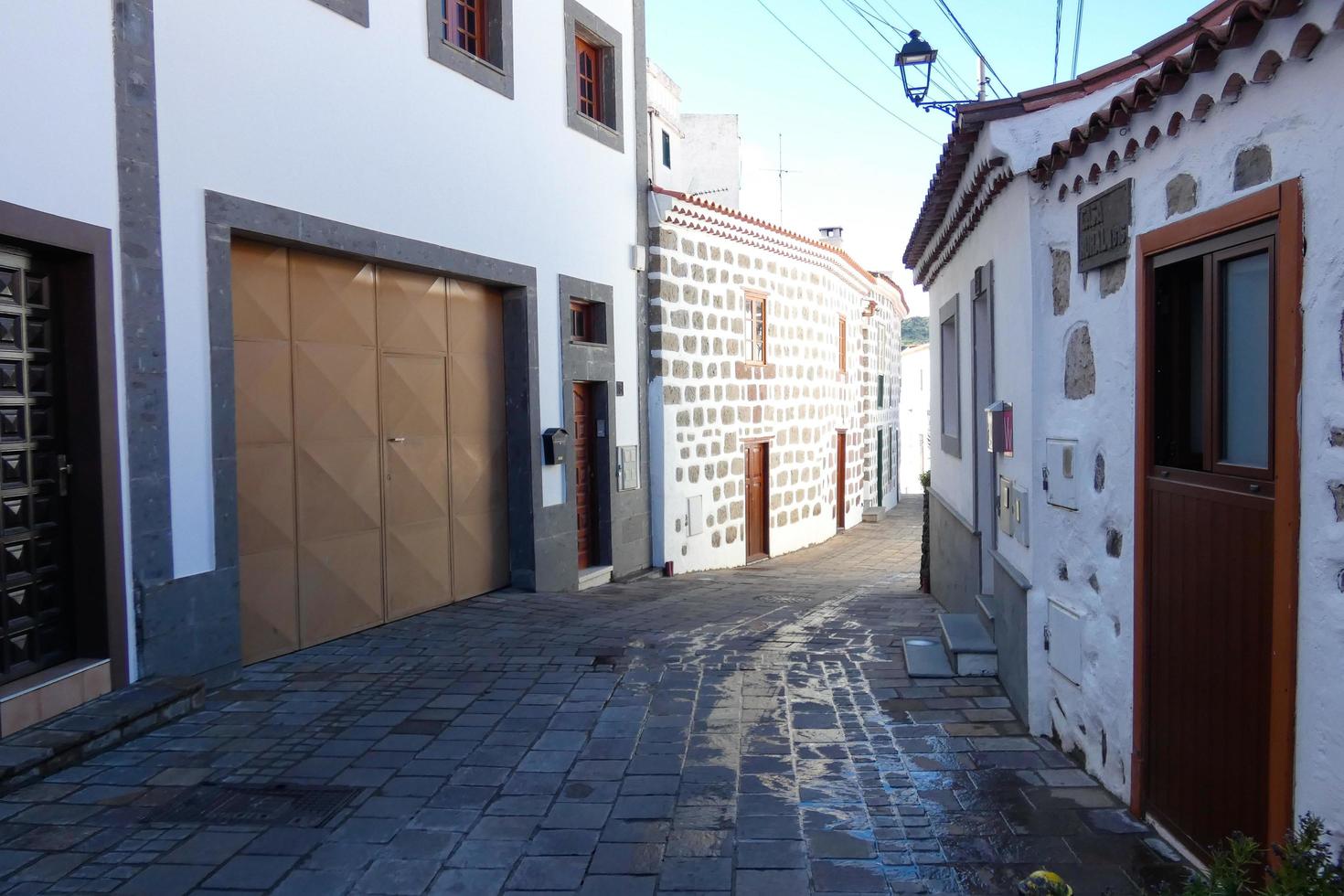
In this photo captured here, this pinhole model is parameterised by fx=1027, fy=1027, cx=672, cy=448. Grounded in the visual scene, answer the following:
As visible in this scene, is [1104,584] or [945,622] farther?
[945,622]

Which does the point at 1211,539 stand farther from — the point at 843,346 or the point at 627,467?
the point at 843,346

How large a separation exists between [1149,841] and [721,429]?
903cm

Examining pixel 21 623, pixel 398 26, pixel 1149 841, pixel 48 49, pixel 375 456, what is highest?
pixel 398 26

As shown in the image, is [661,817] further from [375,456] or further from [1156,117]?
[375,456]

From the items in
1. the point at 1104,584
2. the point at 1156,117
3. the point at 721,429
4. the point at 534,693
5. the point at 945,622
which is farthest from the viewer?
the point at 721,429

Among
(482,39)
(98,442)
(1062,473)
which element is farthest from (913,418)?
(98,442)

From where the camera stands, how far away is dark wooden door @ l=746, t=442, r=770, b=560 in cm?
1375

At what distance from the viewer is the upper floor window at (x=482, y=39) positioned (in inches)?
307

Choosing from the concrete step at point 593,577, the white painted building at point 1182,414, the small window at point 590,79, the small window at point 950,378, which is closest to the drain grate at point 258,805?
the white painted building at point 1182,414

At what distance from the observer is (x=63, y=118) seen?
4.65m

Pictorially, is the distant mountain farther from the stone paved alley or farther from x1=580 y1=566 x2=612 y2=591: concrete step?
the stone paved alley

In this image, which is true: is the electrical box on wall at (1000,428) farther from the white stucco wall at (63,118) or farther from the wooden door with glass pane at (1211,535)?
the white stucco wall at (63,118)

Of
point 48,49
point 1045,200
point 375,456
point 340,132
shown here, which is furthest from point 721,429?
point 48,49

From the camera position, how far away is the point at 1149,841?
11.5 feet
